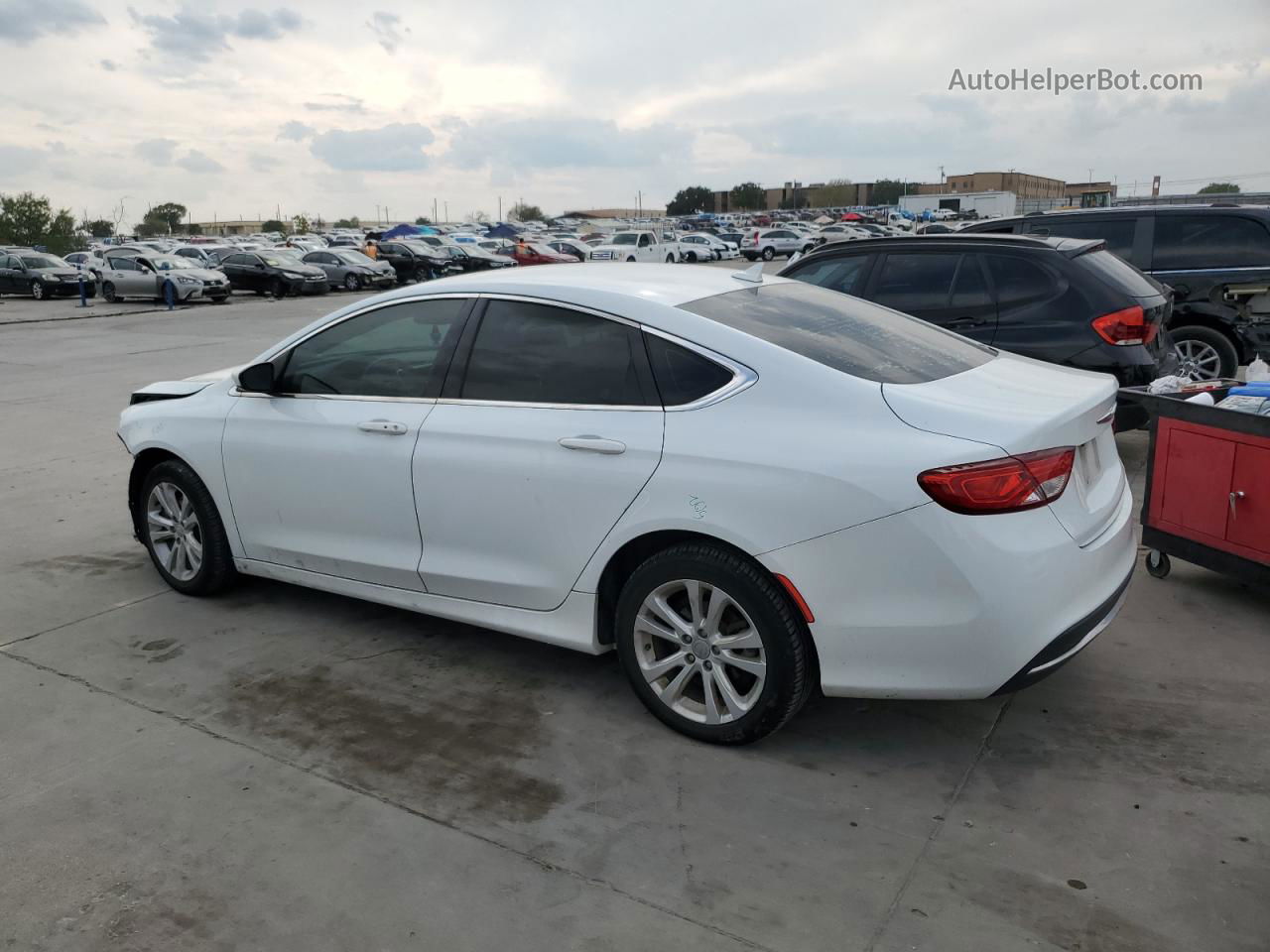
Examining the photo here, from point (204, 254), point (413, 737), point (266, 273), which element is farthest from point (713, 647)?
point (204, 254)

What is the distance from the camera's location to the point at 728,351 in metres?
3.59

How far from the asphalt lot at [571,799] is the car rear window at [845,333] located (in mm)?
1317

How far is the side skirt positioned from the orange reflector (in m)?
0.78

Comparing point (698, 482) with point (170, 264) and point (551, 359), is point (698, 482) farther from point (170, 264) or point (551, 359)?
point (170, 264)

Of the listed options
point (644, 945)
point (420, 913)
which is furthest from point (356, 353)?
point (644, 945)

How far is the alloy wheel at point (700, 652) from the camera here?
11.5 feet

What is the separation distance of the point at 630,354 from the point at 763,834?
5.64ft

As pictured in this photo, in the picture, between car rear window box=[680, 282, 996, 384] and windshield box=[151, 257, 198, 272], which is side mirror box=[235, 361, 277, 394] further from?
windshield box=[151, 257, 198, 272]

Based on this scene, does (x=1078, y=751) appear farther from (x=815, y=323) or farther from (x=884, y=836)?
(x=815, y=323)

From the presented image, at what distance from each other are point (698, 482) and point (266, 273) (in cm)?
3056

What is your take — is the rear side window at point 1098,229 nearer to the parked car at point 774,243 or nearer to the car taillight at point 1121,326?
the car taillight at point 1121,326

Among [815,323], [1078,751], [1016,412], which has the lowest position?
[1078,751]

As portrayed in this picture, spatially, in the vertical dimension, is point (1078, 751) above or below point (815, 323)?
below

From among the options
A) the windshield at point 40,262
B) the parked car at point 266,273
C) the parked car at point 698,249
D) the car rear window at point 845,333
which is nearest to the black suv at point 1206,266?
the car rear window at point 845,333
